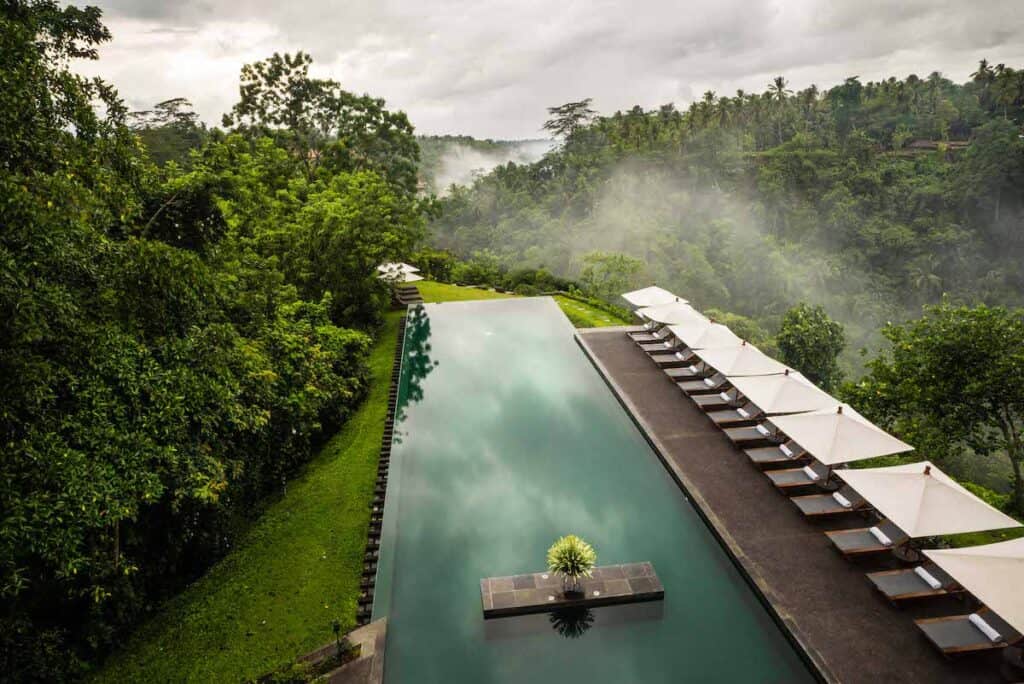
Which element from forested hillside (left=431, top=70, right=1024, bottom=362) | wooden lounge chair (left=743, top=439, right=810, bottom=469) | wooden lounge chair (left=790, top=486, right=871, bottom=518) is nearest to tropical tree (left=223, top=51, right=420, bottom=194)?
forested hillside (left=431, top=70, right=1024, bottom=362)

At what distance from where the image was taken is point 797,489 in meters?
9.70

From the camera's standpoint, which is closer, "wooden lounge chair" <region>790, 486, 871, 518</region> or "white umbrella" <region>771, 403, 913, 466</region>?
"wooden lounge chair" <region>790, 486, 871, 518</region>

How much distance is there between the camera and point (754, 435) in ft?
37.0

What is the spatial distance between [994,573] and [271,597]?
28.2 ft

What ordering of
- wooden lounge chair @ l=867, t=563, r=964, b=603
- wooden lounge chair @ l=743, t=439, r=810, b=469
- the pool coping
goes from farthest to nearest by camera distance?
wooden lounge chair @ l=743, t=439, r=810, b=469
wooden lounge chair @ l=867, t=563, r=964, b=603
the pool coping

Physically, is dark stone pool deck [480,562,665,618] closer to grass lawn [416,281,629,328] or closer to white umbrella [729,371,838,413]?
white umbrella [729,371,838,413]

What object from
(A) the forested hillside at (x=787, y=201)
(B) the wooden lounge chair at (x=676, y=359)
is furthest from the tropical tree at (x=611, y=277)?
(B) the wooden lounge chair at (x=676, y=359)

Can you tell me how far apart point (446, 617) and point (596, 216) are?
3912 cm

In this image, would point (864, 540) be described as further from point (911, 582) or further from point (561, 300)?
point (561, 300)

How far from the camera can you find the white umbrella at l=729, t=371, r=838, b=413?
435 inches

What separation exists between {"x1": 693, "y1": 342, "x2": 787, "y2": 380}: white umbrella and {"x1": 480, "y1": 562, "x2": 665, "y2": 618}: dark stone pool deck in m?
5.62

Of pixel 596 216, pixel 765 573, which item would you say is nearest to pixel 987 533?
pixel 765 573

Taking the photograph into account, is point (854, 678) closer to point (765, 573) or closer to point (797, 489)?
point (765, 573)

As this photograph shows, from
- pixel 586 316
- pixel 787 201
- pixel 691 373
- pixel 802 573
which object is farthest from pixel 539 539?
pixel 787 201
